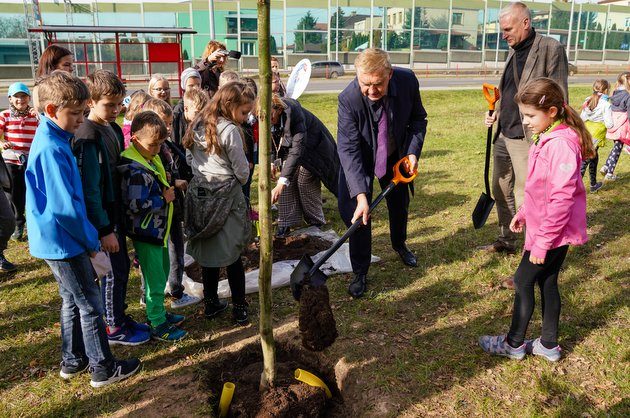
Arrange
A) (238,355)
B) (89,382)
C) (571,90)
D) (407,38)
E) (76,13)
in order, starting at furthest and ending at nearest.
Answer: (407,38) < (76,13) < (571,90) < (238,355) < (89,382)

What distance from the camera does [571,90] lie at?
66.6 feet

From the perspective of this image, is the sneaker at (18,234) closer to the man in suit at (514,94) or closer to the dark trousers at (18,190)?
the dark trousers at (18,190)

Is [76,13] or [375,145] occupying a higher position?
[76,13]

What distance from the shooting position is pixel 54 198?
8.44 feet

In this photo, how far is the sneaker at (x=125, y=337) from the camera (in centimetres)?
345

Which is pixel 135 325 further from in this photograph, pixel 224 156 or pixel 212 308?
pixel 224 156

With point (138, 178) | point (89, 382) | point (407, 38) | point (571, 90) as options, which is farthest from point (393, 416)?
point (407, 38)

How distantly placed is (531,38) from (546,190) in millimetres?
1912

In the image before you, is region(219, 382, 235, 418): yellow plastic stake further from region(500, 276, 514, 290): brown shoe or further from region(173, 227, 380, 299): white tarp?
region(500, 276, 514, 290): brown shoe

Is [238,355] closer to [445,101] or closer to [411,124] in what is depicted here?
[411,124]

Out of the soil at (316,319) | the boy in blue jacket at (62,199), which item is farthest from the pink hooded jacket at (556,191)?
the boy in blue jacket at (62,199)

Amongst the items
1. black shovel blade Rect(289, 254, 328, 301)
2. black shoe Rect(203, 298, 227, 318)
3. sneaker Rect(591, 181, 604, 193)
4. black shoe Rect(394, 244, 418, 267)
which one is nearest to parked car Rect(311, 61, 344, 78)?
sneaker Rect(591, 181, 604, 193)

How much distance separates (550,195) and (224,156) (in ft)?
6.60

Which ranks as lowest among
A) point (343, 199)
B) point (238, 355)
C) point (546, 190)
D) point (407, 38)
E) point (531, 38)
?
point (238, 355)
